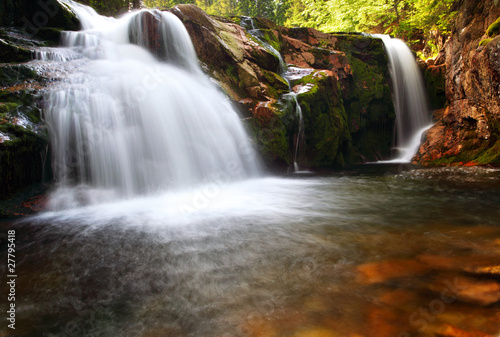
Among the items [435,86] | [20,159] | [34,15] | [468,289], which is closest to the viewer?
[468,289]

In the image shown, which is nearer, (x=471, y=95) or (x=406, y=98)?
(x=471, y=95)

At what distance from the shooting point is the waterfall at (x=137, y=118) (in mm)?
5322

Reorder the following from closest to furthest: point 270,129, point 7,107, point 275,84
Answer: point 7,107
point 270,129
point 275,84

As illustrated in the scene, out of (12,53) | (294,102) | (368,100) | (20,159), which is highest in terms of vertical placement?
(12,53)

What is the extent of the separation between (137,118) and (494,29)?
10.7m

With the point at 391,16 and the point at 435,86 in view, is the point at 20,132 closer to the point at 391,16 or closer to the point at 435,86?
the point at 435,86

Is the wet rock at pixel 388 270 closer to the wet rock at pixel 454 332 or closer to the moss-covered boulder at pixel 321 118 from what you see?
the wet rock at pixel 454 332

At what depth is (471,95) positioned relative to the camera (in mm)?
8633

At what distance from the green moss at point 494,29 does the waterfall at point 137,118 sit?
8183mm

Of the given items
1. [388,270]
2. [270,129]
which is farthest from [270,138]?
[388,270]

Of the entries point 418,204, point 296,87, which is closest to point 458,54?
point 296,87

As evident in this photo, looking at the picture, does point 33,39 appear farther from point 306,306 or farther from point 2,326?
point 306,306

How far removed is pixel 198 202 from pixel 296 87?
670cm

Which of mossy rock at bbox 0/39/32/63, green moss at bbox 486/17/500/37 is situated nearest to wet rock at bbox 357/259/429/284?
mossy rock at bbox 0/39/32/63
